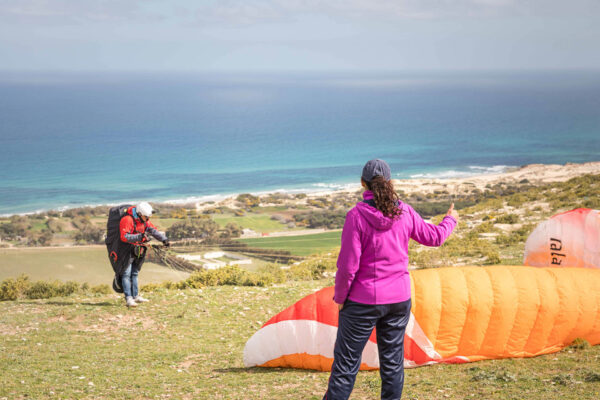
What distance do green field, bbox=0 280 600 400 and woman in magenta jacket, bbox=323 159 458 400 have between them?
51.6 inches

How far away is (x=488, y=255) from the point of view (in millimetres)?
14117

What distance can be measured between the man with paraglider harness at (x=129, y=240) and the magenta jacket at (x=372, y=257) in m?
6.15

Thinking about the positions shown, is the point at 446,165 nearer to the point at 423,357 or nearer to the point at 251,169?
the point at 251,169

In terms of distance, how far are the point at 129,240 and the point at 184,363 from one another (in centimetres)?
308

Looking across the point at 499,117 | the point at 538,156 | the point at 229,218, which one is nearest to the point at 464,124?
the point at 499,117

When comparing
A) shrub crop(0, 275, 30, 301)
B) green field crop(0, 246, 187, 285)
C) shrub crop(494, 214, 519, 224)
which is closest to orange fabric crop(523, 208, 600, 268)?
shrub crop(0, 275, 30, 301)

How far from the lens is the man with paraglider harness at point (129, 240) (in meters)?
9.70

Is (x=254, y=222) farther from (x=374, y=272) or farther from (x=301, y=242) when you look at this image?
(x=374, y=272)

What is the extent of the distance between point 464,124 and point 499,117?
1903cm

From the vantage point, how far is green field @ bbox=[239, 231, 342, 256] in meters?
29.6

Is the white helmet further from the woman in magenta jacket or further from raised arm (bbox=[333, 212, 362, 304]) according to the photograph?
raised arm (bbox=[333, 212, 362, 304])

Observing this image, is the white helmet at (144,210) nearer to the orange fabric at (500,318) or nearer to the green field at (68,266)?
the orange fabric at (500,318)

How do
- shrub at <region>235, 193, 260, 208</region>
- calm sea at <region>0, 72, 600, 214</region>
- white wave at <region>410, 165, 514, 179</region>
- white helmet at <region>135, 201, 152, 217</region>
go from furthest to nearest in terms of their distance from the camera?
1. calm sea at <region>0, 72, 600, 214</region>
2. white wave at <region>410, 165, 514, 179</region>
3. shrub at <region>235, 193, 260, 208</region>
4. white helmet at <region>135, 201, 152, 217</region>

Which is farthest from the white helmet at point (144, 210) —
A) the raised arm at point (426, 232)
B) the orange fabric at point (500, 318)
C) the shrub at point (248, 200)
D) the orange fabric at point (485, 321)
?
the shrub at point (248, 200)
